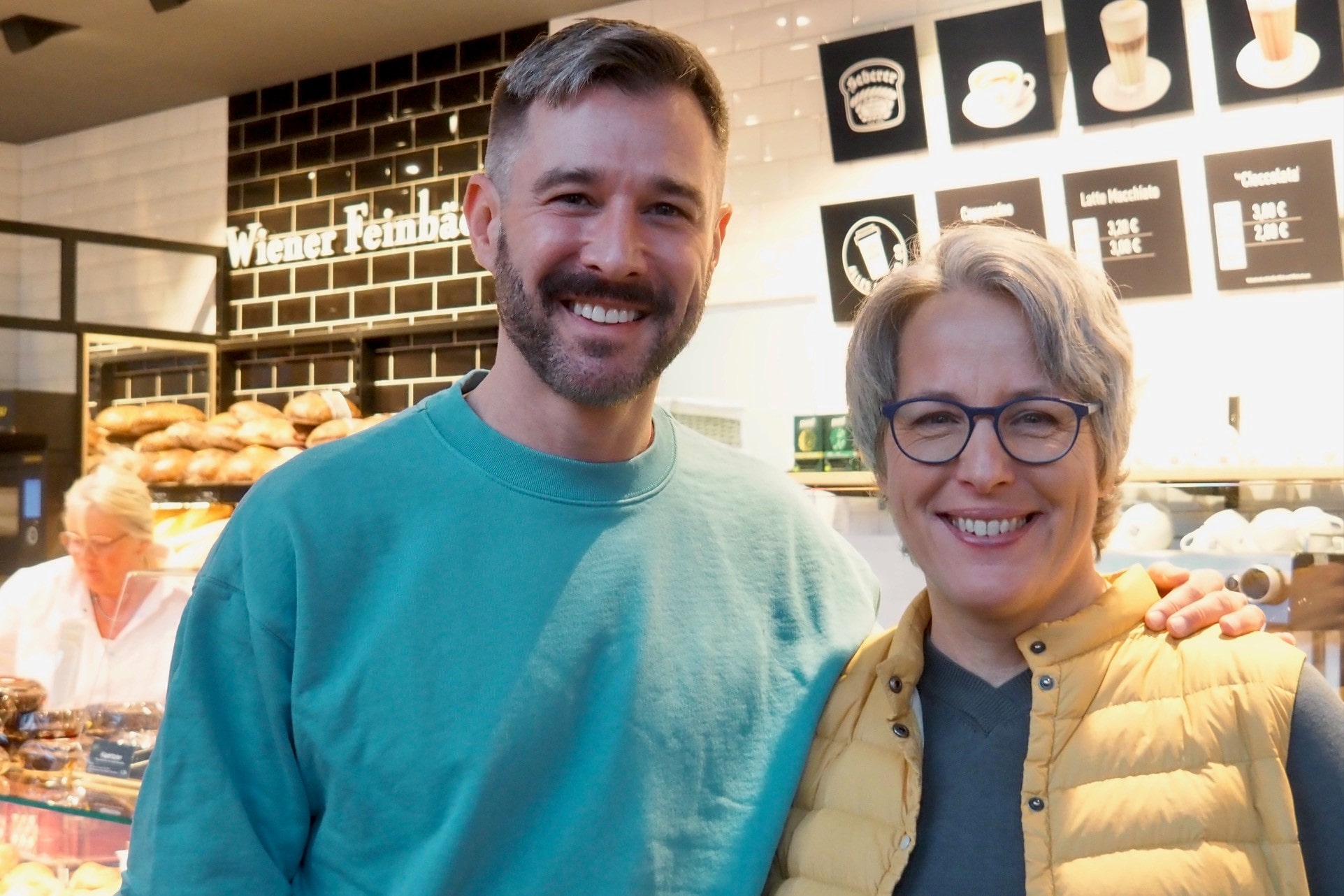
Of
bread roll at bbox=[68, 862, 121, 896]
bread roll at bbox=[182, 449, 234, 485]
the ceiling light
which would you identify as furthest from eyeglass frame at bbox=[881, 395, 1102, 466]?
the ceiling light

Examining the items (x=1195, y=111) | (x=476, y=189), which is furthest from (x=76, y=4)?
(x=476, y=189)

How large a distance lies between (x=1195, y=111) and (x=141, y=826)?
3946mm

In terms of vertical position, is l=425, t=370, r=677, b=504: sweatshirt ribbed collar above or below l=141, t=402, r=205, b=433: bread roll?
below

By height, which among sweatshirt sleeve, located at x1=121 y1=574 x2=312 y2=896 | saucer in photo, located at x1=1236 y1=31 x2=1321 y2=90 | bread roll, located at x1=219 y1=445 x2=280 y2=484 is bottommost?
sweatshirt sleeve, located at x1=121 y1=574 x2=312 y2=896

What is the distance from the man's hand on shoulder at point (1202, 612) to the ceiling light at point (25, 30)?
5.55m

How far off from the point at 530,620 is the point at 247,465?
15.0ft

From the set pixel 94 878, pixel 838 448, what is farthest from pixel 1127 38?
pixel 94 878

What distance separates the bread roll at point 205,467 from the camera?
571 centimetres

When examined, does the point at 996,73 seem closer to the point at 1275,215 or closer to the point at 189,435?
the point at 1275,215

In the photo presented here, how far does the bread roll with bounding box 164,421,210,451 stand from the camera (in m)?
5.92

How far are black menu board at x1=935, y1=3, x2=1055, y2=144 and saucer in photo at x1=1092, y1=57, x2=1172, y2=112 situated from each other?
0.58 feet

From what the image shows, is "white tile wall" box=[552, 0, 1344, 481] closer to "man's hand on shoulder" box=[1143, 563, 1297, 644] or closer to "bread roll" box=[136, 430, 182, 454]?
"bread roll" box=[136, 430, 182, 454]

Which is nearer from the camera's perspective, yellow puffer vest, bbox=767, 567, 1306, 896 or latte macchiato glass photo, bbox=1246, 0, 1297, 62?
yellow puffer vest, bbox=767, 567, 1306, 896

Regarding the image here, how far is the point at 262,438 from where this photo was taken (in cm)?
580
